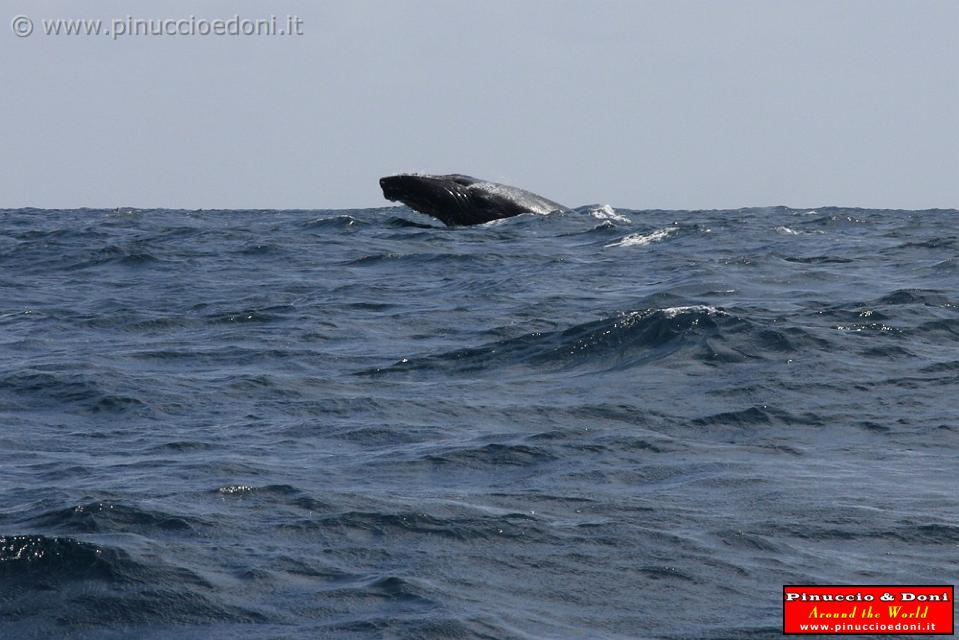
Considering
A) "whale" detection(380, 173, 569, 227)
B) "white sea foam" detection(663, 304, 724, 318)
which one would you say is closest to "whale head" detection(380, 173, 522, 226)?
"whale" detection(380, 173, 569, 227)

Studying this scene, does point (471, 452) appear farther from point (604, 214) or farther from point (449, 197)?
point (604, 214)

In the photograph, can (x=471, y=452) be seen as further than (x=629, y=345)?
No

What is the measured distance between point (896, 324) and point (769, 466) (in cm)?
693

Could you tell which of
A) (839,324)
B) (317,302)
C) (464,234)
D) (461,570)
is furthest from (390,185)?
(461,570)

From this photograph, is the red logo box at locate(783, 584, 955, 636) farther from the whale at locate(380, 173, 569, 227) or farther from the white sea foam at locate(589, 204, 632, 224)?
the white sea foam at locate(589, 204, 632, 224)

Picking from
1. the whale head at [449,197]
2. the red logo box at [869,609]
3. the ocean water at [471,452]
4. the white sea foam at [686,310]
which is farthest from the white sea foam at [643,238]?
the red logo box at [869,609]

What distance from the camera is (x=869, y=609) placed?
7.11m

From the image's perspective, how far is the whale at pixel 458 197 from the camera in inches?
1088

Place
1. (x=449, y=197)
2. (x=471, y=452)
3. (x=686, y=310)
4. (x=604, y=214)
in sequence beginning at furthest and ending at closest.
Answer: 1. (x=604, y=214)
2. (x=449, y=197)
3. (x=686, y=310)
4. (x=471, y=452)

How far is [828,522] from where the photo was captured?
28.7ft

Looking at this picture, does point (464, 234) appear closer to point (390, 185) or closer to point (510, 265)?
point (390, 185)

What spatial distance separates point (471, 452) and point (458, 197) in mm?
18578

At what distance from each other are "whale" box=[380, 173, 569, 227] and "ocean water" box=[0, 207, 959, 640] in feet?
18.8

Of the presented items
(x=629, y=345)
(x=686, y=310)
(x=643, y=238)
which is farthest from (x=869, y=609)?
(x=643, y=238)
